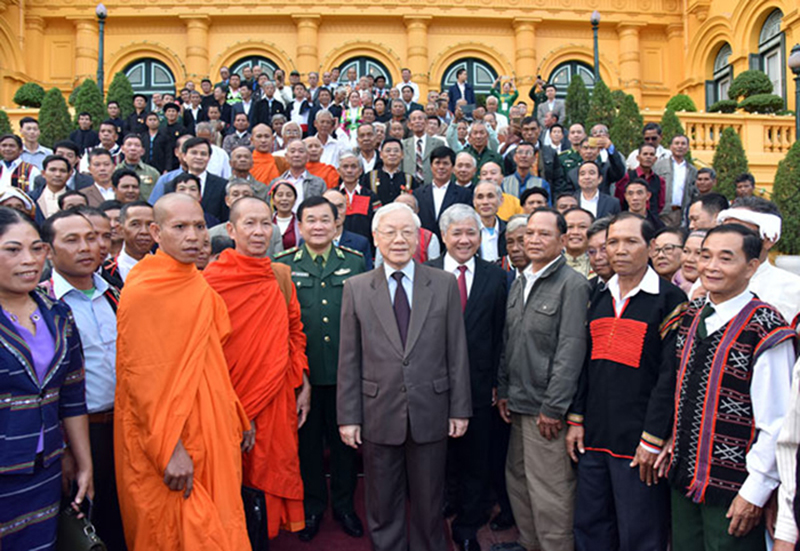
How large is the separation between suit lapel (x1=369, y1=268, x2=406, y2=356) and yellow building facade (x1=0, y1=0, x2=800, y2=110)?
2144 centimetres

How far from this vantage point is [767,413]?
8.61 feet

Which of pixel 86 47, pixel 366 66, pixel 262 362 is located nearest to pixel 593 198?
pixel 262 362

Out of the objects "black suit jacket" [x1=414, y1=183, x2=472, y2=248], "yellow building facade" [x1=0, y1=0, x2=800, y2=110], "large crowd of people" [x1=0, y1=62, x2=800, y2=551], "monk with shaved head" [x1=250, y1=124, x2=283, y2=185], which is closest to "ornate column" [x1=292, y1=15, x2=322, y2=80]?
"yellow building facade" [x1=0, y1=0, x2=800, y2=110]

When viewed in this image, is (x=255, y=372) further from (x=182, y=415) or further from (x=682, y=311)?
(x=682, y=311)

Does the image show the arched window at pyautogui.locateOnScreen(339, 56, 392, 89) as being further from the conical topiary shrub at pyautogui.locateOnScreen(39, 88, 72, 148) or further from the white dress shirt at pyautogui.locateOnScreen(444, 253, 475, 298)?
the white dress shirt at pyautogui.locateOnScreen(444, 253, 475, 298)

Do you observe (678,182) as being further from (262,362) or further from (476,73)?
(476,73)

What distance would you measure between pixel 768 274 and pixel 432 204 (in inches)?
138

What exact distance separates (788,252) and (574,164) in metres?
3.98

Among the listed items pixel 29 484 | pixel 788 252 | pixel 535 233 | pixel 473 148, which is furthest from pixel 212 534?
pixel 788 252

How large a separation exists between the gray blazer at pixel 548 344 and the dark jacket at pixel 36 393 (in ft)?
7.85

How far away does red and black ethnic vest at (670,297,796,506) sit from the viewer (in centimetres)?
273

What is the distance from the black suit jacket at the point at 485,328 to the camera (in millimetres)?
3947

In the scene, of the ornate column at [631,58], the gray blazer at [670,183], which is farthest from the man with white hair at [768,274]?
the ornate column at [631,58]

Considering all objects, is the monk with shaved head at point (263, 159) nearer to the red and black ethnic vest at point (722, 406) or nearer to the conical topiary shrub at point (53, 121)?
the red and black ethnic vest at point (722, 406)
